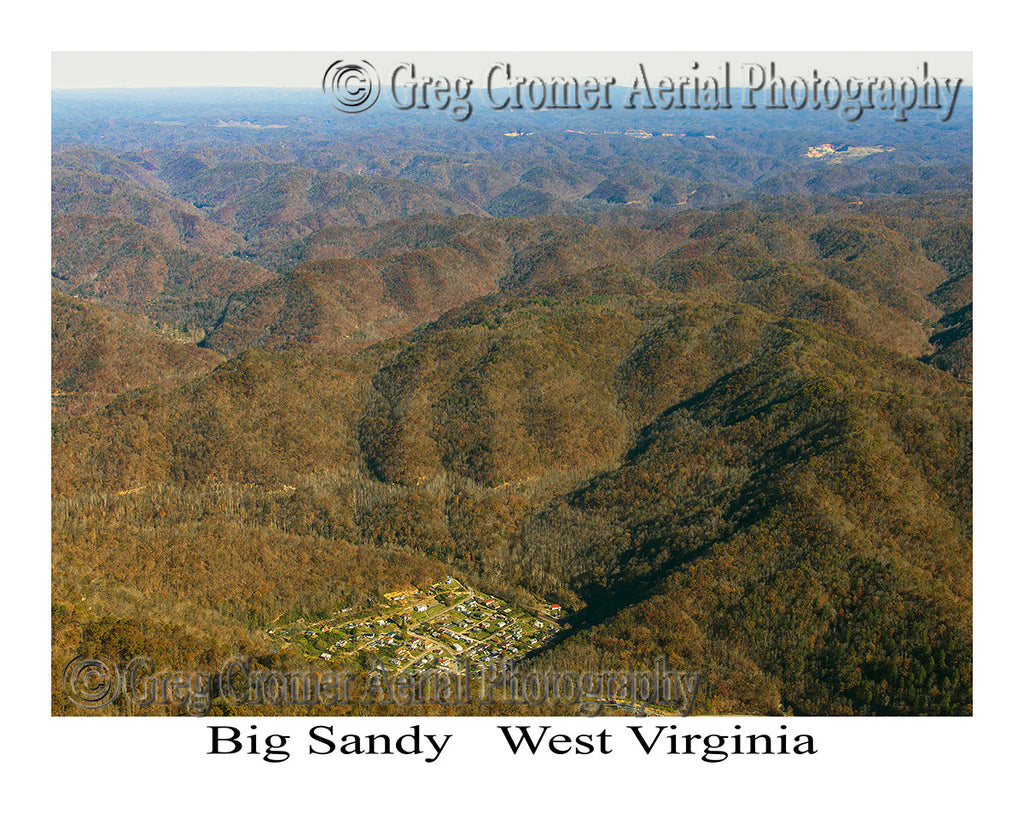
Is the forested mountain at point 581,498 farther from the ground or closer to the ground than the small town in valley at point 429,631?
farther from the ground

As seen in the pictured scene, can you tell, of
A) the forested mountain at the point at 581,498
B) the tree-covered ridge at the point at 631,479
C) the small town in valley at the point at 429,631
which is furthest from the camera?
the small town in valley at the point at 429,631

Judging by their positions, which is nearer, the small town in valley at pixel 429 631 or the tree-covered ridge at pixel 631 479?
the tree-covered ridge at pixel 631 479

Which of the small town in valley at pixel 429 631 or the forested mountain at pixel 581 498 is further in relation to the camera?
the small town in valley at pixel 429 631

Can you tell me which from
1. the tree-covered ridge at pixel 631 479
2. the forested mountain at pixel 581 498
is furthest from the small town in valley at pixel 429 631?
the tree-covered ridge at pixel 631 479

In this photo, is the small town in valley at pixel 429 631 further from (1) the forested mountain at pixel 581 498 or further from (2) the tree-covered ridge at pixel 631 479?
(2) the tree-covered ridge at pixel 631 479

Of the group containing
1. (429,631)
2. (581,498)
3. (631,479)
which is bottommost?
(429,631)

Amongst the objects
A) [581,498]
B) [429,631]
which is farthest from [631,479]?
[429,631]

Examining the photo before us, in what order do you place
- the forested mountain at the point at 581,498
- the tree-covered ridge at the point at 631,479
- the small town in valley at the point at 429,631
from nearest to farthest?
the forested mountain at the point at 581,498 → the tree-covered ridge at the point at 631,479 → the small town in valley at the point at 429,631

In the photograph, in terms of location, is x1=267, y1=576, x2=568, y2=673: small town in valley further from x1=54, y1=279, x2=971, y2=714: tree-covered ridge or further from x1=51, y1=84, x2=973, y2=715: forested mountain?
x1=54, y1=279, x2=971, y2=714: tree-covered ridge

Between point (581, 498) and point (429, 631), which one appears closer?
point (429, 631)

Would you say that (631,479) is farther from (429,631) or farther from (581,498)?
(429,631)
